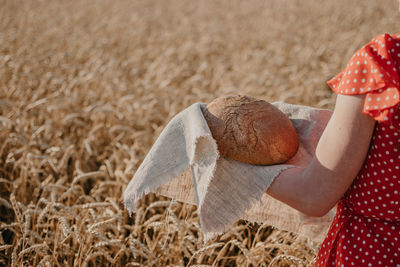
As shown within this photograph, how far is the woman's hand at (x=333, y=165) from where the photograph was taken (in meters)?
0.96

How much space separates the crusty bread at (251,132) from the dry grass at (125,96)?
0.40 metres

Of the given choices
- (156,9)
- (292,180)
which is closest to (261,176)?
(292,180)

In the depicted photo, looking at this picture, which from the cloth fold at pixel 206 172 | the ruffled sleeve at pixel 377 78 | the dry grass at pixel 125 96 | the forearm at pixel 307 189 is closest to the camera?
the ruffled sleeve at pixel 377 78

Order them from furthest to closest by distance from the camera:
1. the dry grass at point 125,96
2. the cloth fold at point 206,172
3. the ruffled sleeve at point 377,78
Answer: the dry grass at point 125,96, the cloth fold at point 206,172, the ruffled sleeve at point 377,78

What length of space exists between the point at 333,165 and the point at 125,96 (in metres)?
3.04

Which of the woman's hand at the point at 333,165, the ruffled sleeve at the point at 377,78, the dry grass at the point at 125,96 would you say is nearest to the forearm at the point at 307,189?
the woman's hand at the point at 333,165

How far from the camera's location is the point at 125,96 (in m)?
3.80

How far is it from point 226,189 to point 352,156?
40 cm

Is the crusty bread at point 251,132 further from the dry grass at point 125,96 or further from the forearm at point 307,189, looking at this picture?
the dry grass at point 125,96

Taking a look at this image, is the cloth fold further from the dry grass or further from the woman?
the dry grass

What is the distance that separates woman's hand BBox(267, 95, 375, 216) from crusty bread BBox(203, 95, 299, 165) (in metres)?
0.15

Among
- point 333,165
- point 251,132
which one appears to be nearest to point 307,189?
point 333,165

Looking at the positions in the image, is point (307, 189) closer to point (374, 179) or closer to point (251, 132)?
point (374, 179)

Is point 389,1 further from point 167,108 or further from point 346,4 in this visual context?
point 167,108
